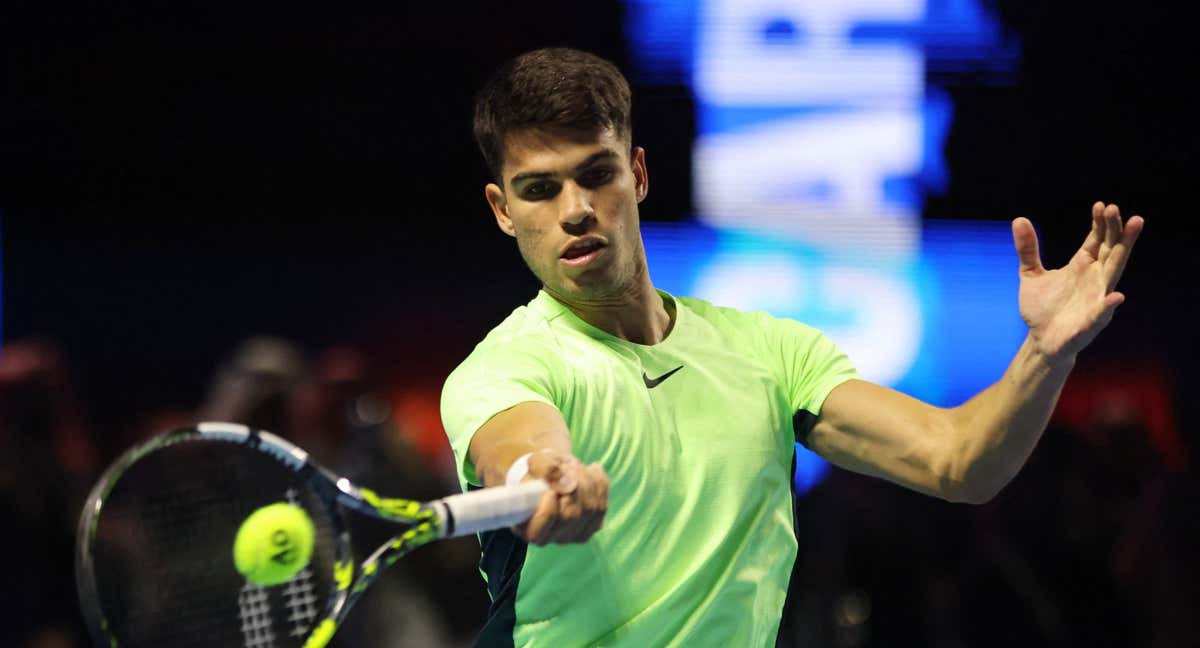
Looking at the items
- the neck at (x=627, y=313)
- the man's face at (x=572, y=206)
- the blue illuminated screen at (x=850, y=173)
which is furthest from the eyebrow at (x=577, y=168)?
the blue illuminated screen at (x=850, y=173)

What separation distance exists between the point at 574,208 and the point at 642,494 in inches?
21.9

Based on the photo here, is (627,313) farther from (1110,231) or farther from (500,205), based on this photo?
(1110,231)

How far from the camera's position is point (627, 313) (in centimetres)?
289

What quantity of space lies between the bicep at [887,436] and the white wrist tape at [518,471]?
0.89 m

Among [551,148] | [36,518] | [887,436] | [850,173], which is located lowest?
[36,518]

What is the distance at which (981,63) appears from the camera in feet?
21.0

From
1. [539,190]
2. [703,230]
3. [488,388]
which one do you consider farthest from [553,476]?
[703,230]

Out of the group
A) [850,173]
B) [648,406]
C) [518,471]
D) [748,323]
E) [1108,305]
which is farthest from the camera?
[850,173]

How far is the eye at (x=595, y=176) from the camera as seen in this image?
9.01 ft

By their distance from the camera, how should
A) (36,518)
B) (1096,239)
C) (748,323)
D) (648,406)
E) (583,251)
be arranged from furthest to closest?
1. (36,518)
2. (748,323)
3. (583,251)
4. (648,406)
5. (1096,239)

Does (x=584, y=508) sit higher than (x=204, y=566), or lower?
higher

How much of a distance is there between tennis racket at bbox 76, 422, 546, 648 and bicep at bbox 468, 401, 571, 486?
0.11m

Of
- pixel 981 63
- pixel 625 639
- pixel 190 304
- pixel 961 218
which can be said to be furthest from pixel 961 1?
pixel 625 639

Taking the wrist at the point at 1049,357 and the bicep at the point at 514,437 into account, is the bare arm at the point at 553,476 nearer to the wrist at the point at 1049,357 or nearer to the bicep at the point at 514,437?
the bicep at the point at 514,437
